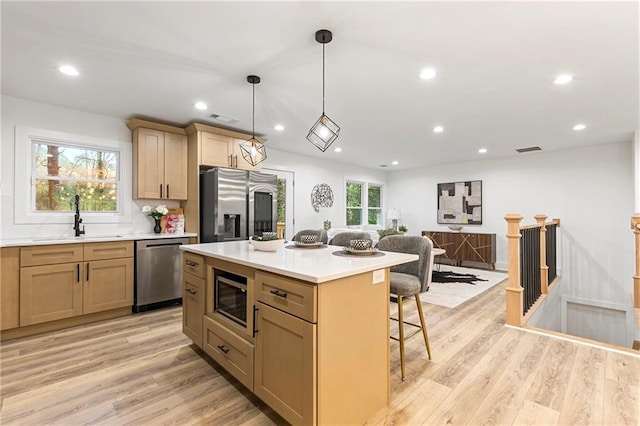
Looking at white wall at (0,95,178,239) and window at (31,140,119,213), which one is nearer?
white wall at (0,95,178,239)

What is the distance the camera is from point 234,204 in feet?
13.6

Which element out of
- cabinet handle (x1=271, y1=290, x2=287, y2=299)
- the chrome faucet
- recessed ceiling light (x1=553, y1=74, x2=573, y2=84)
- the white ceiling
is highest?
the white ceiling

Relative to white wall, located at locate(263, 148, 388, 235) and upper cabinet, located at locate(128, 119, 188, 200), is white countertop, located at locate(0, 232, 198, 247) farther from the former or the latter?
white wall, located at locate(263, 148, 388, 235)

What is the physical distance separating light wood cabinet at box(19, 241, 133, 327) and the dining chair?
9.65 feet

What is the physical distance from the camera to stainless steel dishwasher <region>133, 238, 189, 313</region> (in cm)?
353

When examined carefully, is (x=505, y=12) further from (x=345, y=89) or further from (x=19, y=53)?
(x=19, y=53)

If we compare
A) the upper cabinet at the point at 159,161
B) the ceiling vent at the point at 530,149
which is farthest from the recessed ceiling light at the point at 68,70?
the ceiling vent at the point at 530,149

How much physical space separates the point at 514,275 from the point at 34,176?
17.8 feet

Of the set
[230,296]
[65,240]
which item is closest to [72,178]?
[65,240]

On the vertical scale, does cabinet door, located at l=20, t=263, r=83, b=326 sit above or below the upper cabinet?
below

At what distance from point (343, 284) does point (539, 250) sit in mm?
4063

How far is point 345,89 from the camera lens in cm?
298

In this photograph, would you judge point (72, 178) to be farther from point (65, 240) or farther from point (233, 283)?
point (233, 283)

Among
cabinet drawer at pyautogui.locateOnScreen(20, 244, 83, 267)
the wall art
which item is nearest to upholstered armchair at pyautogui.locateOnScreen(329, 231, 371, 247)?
cabinet drawer at pyautogui.locateOnScreen(20, 244, 83, 267)
